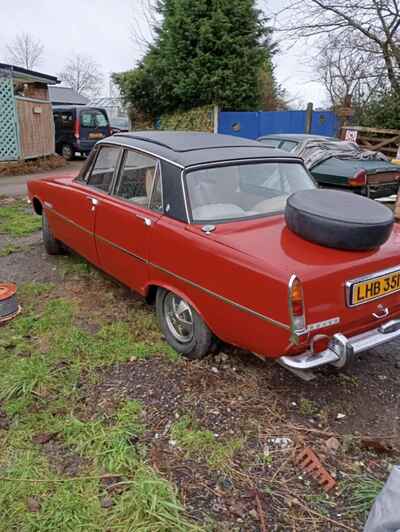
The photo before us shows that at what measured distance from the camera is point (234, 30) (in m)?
16.9

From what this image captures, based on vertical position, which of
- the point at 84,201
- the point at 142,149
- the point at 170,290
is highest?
the point at 142,149

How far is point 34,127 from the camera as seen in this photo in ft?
42.9

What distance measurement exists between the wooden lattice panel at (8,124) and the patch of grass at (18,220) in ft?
14.1

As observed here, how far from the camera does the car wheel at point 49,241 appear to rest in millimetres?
5246

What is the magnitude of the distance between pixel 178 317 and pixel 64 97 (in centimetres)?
3094

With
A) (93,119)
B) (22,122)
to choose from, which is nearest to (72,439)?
(22,122)

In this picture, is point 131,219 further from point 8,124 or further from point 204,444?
point 8,124

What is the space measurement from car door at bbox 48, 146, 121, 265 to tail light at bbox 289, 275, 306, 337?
226cm

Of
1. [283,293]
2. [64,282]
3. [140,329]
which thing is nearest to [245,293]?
[283,293]

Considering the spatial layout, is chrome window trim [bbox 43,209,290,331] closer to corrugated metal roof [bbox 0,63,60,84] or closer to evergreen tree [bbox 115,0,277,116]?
corrugated metal roof [bbox 0,63,60,84]

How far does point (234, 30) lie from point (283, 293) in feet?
57.0

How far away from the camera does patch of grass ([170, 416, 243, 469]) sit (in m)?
2.38

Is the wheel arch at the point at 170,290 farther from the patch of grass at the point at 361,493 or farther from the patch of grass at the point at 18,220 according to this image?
the patch of grass at the point at 18,220

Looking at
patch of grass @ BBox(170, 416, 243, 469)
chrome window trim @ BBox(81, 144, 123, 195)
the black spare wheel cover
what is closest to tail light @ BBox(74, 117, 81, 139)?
chrome window trim @ BBox(81, 144, 123, 195)
